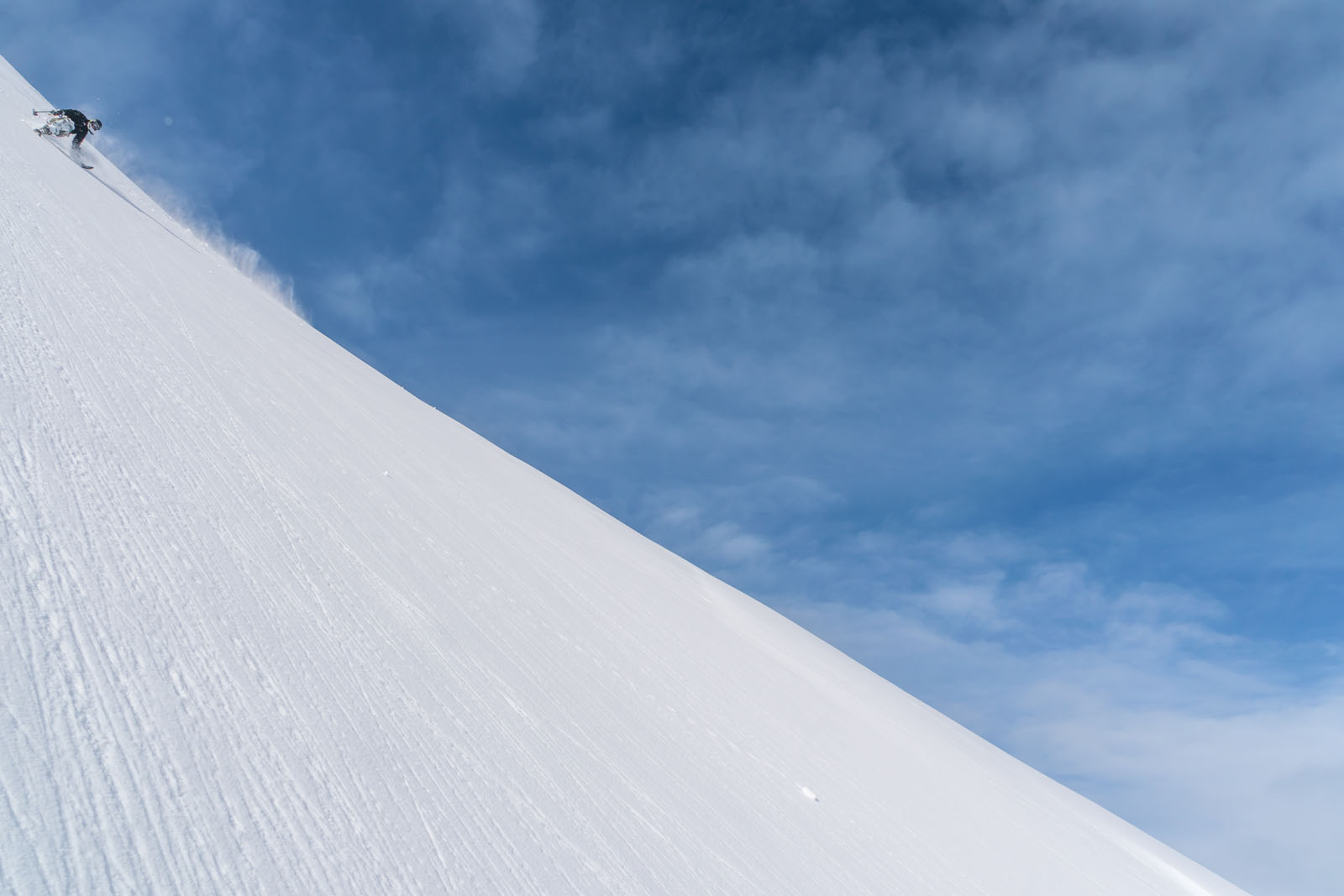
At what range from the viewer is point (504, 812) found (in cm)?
280

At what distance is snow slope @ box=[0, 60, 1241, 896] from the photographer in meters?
1.98

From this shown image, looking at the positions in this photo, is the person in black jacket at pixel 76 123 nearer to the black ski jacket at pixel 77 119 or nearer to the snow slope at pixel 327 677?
the black ski jacket at pixel 77 119

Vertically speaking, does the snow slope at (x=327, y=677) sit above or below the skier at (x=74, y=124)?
below

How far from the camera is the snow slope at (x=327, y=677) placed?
1.98 m

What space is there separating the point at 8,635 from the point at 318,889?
111cm

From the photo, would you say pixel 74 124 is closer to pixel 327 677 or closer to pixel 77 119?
pixel 77 119

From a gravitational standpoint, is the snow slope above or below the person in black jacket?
below

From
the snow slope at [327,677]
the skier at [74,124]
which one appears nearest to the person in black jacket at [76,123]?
the skier at [74,124]

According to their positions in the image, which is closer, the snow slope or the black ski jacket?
the snow slope

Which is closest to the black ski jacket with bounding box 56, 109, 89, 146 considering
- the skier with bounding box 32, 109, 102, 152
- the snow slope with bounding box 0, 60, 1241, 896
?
the skier with bounding box 32, 109, 102, 152

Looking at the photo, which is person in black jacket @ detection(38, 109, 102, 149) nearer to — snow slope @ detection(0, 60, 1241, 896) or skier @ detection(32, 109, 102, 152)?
skier @ detection(32, 109, 102, 152)

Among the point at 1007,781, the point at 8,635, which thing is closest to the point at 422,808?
the point at 8,635

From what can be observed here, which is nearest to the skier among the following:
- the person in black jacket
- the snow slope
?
the person in black jacket

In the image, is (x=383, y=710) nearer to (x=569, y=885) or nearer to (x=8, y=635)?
(x=569, y=885)
